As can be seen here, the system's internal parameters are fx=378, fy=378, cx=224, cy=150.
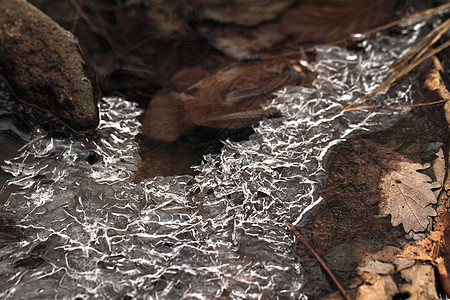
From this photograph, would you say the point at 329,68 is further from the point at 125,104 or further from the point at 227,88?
the point at 125,104

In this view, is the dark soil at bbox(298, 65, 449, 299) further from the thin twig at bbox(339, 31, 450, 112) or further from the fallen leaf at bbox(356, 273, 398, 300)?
the thin twig at bbox(339, 31, 450, 112)

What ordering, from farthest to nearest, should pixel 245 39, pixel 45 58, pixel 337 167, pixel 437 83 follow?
pixel 245 39, pixel 437 83, pixel 45 58, pixel 337 167

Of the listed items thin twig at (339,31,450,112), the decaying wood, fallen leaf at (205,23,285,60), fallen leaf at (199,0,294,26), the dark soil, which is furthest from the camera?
fallen leaf at (199,0,294,26)

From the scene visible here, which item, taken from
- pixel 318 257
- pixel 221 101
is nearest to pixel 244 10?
pixel 221 101

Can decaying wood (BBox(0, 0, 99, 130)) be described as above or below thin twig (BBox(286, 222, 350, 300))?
above

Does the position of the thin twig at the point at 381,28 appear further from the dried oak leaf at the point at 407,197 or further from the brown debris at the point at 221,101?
the dried oak leaf at the point at 407,197

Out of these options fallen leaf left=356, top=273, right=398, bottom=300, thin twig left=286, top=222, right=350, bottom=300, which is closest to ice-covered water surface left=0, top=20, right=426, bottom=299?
thin twig left=286, top=222, right=350, bottom=300

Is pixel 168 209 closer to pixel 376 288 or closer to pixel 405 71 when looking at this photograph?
pixel 376 288
